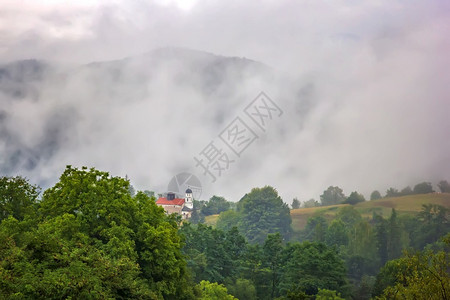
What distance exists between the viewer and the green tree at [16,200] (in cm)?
3691

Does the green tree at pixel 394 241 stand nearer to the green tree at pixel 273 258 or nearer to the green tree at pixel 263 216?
the green tree at pixel 263 216

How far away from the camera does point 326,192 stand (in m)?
194

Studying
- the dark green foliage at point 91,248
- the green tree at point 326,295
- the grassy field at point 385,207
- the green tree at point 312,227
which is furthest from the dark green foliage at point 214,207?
the dark green foliage at point 91,248

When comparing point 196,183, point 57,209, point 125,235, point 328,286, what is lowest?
point 328,286

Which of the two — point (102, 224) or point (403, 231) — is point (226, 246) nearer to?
point (102, 224)

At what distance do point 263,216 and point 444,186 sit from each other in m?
60.3

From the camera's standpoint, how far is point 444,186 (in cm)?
13875

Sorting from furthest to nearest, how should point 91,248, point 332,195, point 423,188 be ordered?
1. point 332,195
2. point 423,188
3. point 91,248

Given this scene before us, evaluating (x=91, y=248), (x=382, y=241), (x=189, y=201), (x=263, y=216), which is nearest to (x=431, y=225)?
(x=382, y=241)

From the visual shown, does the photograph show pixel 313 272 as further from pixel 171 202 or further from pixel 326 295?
pixel 171 202

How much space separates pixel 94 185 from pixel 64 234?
25.5ft

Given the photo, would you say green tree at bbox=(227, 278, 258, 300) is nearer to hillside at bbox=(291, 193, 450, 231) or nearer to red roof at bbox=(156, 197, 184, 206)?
hillside at bbox=(291, 193, 450, 231)

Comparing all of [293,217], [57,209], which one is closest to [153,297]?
[57,209]

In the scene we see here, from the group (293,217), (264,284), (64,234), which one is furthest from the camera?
(293,217)
